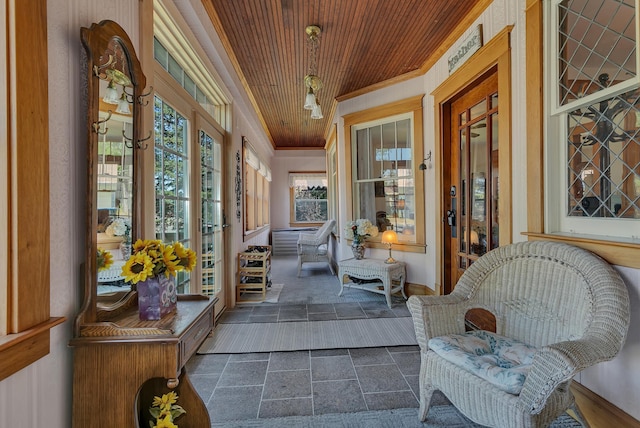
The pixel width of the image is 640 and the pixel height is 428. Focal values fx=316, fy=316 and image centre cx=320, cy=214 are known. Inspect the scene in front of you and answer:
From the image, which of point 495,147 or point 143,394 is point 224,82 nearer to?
point 495,147

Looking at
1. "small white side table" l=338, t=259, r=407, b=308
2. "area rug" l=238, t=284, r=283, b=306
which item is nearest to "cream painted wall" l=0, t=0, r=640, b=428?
"small white side table" l=338, t=259, r=407, b=308

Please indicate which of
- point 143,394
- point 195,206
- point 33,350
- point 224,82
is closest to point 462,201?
point 195,206

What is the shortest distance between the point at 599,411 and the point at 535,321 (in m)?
0.46

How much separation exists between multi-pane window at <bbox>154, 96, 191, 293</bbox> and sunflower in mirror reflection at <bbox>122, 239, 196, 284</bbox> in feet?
3.03

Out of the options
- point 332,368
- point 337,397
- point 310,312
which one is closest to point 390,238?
point 310,312

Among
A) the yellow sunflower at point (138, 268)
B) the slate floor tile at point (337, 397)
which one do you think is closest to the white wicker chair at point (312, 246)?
the slate floor tile at point (337, 397)

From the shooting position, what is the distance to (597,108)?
1.68m

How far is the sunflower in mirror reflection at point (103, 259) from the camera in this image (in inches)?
50.1

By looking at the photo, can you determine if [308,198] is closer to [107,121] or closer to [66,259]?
[107,121]

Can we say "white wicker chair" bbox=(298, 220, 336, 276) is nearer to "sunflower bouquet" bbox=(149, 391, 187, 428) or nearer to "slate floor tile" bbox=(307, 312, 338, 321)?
"slate floor tile" bbox=(307, 312, 338, 321)

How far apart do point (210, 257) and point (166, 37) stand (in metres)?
1.97

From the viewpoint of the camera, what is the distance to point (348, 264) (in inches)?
156

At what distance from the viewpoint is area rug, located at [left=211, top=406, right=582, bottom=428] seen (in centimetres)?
165

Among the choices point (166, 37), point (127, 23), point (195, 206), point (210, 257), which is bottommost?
point (210, 257)
